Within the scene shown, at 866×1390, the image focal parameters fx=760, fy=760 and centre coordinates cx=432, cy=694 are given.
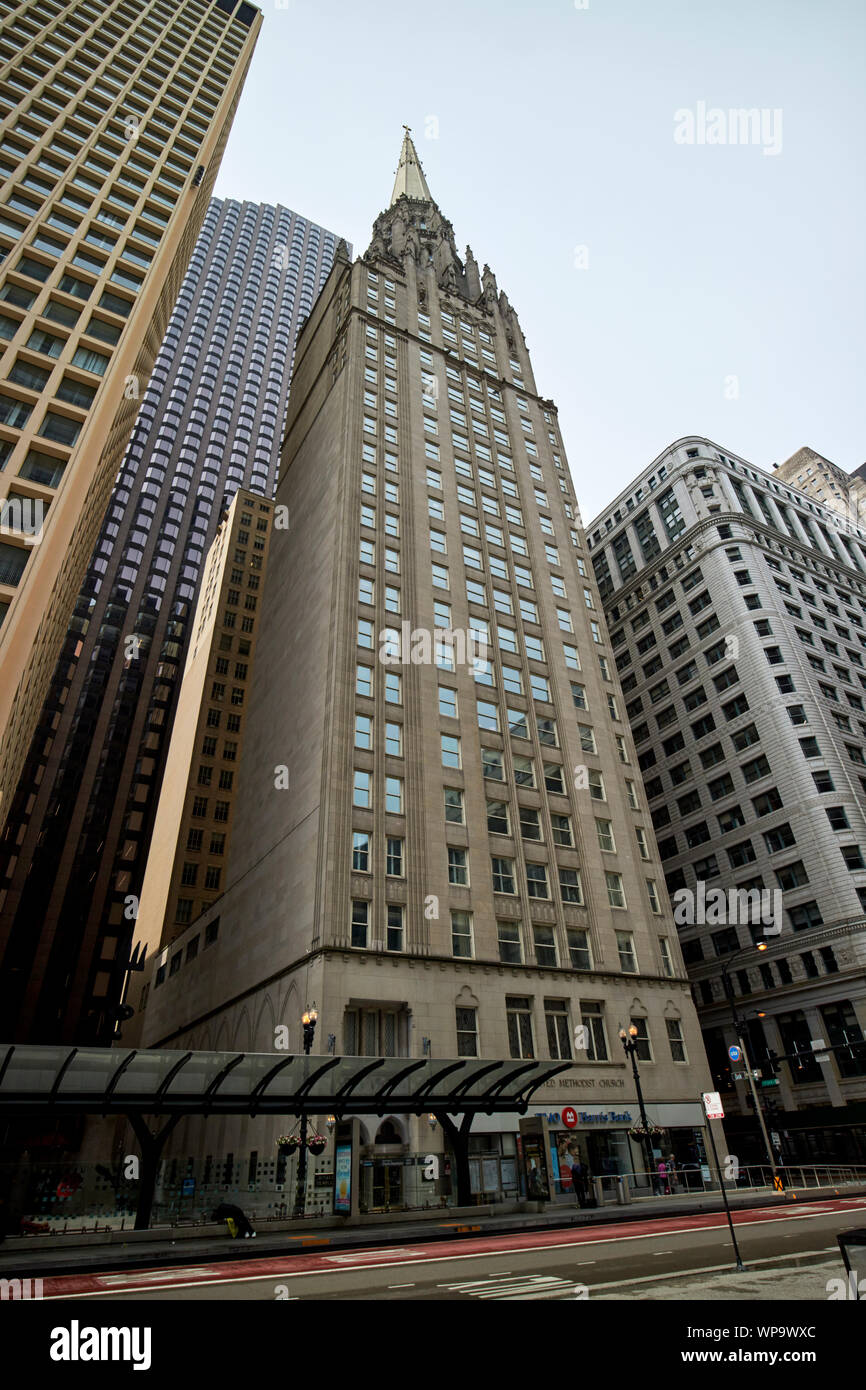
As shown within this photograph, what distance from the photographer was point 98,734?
334 feet

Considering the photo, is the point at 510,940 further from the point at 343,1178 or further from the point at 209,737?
the point at 209,737

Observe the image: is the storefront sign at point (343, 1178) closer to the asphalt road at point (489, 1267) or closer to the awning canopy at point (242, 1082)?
the awning canopy at point (242, 1082)

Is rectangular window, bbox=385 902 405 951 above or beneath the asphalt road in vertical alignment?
above

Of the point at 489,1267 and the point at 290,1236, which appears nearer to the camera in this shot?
the point at 489,1267

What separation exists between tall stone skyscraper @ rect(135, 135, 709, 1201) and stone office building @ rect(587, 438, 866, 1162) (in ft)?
36.1

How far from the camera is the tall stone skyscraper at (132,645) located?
87000mm

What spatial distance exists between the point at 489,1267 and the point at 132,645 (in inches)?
4184

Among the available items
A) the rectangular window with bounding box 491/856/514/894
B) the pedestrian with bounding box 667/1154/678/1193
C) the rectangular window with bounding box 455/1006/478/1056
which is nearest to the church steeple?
the rectangular window with bounding box 491/856/514/894

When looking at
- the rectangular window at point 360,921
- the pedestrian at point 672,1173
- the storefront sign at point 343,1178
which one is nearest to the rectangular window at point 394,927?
→ the rectangular window at point 360,921

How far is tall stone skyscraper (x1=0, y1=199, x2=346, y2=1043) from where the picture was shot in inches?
3425

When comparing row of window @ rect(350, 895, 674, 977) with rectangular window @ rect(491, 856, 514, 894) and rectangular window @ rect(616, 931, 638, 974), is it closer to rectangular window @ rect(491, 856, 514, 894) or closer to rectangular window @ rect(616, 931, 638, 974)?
rectangular window @ rect(616, 931, 638, 974)

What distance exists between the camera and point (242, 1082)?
23.4m

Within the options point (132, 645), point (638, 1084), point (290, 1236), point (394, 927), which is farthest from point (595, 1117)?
point (132, 645)
